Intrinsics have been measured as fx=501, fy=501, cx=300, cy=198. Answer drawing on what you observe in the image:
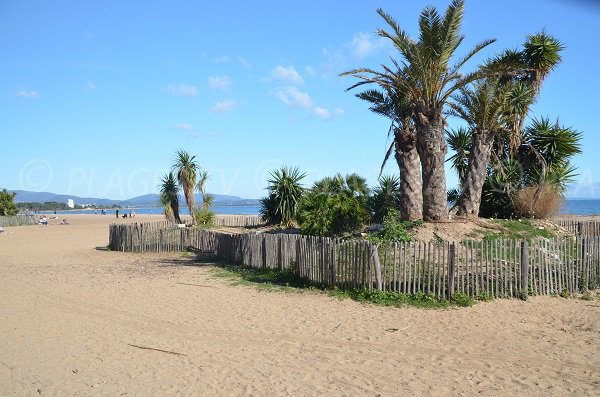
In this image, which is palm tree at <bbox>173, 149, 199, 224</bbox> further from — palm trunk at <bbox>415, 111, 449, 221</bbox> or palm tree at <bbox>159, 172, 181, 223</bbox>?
palm trunk at <bbox>415, 111, 449, 221</bbox>

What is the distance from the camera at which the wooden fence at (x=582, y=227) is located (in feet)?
Answer: 58.4

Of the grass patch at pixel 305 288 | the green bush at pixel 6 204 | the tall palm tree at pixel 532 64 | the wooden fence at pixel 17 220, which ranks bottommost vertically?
the grass patch at pixel 305 288

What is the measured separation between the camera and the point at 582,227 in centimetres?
1794

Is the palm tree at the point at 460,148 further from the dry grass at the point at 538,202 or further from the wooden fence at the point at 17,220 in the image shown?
the wooden fence at the point at 17,220

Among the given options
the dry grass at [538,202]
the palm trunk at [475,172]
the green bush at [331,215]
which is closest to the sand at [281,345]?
the green bush at [331,215]

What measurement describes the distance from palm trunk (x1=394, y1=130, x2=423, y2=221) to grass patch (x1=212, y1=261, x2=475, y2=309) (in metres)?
4.93

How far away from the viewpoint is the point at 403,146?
53.2 ft

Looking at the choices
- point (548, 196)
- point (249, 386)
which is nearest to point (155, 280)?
point (249, 386)

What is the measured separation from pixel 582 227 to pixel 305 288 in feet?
38.7

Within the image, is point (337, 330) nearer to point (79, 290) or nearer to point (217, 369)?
point (217, 369)

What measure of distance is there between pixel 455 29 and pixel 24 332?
12400mm

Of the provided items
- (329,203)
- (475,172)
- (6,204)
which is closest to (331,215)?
(329,203)

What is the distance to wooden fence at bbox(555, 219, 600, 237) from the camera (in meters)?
17.8

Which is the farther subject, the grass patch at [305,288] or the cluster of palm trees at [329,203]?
the cluster of palm trees at [329,203]
